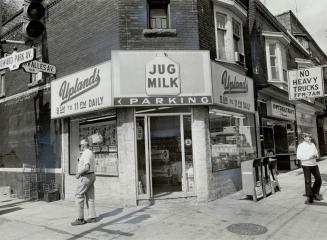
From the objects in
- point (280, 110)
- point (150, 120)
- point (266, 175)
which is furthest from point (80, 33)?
point (280, 110)

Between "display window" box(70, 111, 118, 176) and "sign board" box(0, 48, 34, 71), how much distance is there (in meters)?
2.88

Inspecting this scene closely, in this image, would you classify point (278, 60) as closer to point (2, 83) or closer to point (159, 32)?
point (159, 32)

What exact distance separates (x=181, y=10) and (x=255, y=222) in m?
6.64

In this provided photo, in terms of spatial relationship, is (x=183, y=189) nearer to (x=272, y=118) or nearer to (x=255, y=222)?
(x=255, y=222)

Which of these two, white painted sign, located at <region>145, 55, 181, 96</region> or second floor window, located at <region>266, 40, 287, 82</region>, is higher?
second floor window, located at <region>266, 40, 287, 82</region>

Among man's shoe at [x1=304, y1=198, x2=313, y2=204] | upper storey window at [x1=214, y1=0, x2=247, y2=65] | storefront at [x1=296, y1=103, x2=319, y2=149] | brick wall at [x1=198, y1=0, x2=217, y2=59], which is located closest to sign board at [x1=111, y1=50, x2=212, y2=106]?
brick wall at [x1=198, y1=0, x2=217, y2=59]

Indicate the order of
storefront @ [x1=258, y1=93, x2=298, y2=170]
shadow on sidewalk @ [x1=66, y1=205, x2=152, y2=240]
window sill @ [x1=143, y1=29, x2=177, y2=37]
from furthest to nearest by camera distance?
storefront @ [x1=258, y1=93, x2=298, y2=170] → window sill @ [x1=143, y1=29, x2=177, y2=37] → shadow on sidewalk @ [x1=66, y1=205, x2=152, y2=240]

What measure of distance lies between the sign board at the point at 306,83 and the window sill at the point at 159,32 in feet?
17.8

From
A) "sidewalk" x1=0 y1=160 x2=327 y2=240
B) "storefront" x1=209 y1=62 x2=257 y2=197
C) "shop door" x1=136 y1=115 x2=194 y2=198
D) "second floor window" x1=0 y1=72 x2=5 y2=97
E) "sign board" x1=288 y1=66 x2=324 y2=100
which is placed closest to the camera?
"sidewalk" x1=0 y1=160 x2=327 y2=240

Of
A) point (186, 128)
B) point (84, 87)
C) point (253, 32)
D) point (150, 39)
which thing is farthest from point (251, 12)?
point (84, 87)

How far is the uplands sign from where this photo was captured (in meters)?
9.60

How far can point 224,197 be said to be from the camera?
1021 cm

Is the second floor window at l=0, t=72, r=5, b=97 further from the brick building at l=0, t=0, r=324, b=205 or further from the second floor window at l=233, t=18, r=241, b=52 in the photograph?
the second floor window at l=233, t=18, r=241, b=52

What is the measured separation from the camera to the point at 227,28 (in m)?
11.9
